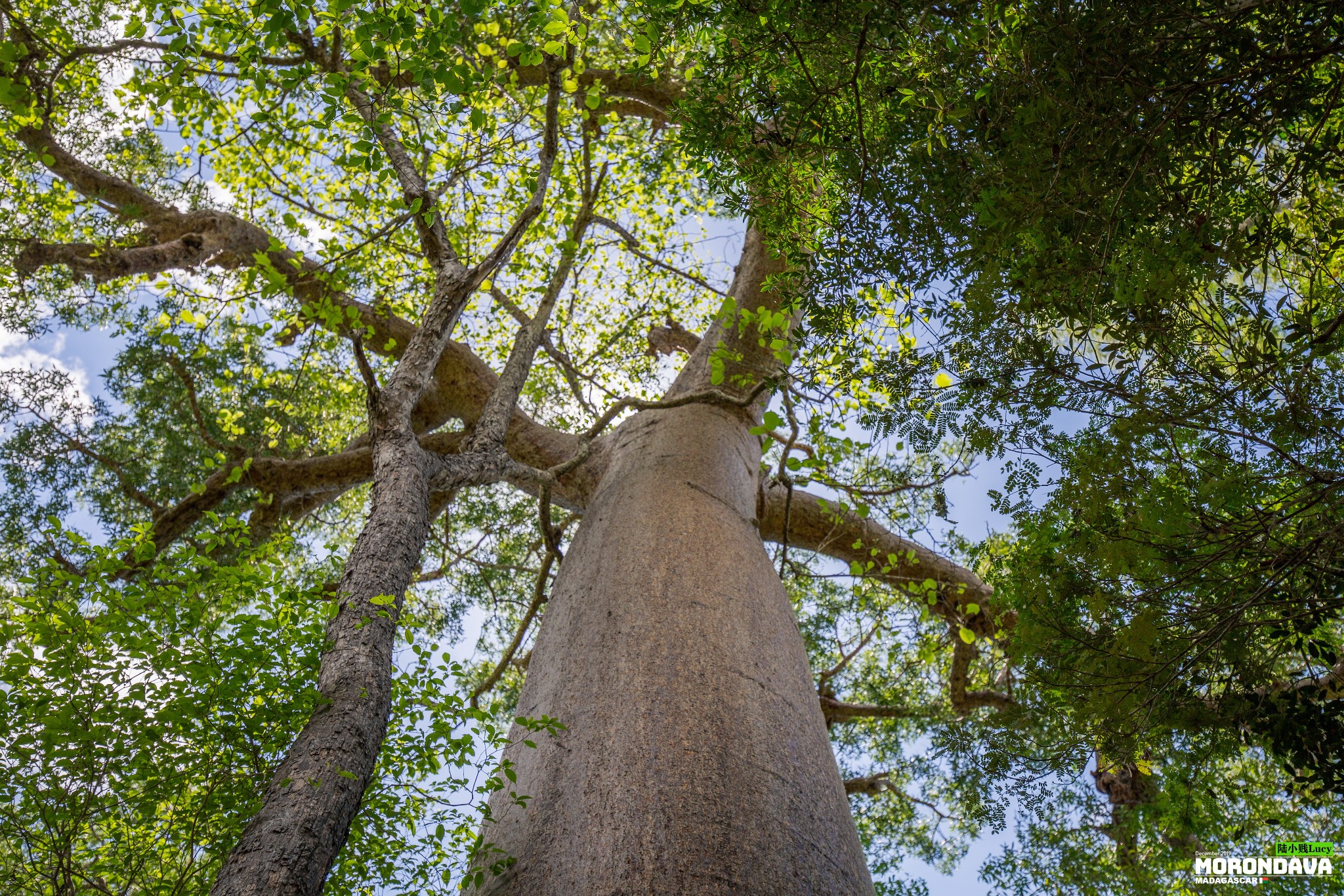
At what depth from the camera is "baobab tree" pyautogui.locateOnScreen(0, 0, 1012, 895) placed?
169 centimetres

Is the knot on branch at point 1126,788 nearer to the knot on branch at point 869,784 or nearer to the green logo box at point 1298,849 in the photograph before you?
the green logo box at point 1298,849

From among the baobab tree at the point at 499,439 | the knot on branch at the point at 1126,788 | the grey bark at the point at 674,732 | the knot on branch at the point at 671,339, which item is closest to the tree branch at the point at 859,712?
the baobab tree at the point at 499,439

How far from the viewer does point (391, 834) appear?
2334 millimetres

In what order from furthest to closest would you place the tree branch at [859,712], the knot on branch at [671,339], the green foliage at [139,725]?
the knot on branch at [671,339], the tree branch at [859,712], the green foliage at [139,725]

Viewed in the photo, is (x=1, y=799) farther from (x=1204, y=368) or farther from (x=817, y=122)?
(x=1204, y=368)

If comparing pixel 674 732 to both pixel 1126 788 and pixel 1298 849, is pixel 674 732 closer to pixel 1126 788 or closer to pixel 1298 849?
pixel 1298 849

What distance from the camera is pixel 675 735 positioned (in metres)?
1.76

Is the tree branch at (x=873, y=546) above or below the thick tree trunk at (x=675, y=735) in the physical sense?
above

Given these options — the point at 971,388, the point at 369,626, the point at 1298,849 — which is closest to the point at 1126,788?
the point at 1298,849

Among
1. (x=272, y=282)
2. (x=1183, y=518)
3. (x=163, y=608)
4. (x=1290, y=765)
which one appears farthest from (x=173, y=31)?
(x=1290, y=765)

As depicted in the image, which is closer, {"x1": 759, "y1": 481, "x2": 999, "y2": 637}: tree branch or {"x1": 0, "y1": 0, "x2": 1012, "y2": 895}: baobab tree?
{"x1": 0, "y1": 0, "x2": 1012, "y2": 895}: baobab tree

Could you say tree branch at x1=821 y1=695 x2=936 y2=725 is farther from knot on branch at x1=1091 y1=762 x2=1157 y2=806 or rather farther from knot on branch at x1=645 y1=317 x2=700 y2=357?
knot on branch at x1=645 y1=317 x2=700 y2=357

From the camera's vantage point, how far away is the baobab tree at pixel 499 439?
1.69 m

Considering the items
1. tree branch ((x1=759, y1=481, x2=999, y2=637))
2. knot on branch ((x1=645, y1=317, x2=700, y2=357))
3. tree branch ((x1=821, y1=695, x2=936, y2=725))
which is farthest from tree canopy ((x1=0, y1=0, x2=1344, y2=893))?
knot on branch ((x1=645, y1=317, x2=700, y2=357))
